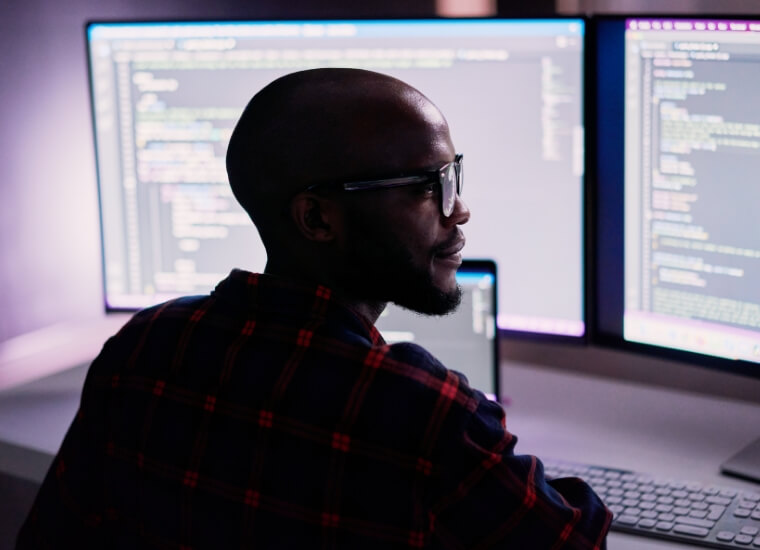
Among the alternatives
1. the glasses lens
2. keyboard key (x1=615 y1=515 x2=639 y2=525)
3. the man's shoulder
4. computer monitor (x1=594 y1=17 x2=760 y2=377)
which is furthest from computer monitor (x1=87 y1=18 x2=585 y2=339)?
the man's shoulder

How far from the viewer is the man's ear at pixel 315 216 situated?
0.90 meters

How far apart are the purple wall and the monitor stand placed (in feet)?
2.65

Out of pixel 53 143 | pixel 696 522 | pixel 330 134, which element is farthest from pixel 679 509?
pixel 53 143

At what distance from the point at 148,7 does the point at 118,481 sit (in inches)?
42.0

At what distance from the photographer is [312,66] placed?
58.9 inches

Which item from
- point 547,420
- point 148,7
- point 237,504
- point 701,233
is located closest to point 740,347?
point 701,233

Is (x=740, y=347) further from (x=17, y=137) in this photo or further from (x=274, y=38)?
(x=17, y=137)

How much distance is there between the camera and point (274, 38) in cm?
150

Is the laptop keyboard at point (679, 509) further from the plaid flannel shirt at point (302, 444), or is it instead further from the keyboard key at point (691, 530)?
the plaid flannel shirt at point (302, 444)

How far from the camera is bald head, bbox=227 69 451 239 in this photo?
88 cm

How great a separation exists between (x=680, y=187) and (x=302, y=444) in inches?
26.5

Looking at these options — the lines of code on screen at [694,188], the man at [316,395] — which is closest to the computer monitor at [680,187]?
the lines of code on screen at [694,188]

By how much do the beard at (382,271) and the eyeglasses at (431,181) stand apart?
0.03 metres

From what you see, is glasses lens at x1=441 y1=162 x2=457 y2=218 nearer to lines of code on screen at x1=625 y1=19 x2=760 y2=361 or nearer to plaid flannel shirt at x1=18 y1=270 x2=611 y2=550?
plaid flannel shirt at x1=18 y1=270 x2=611 y2=550
